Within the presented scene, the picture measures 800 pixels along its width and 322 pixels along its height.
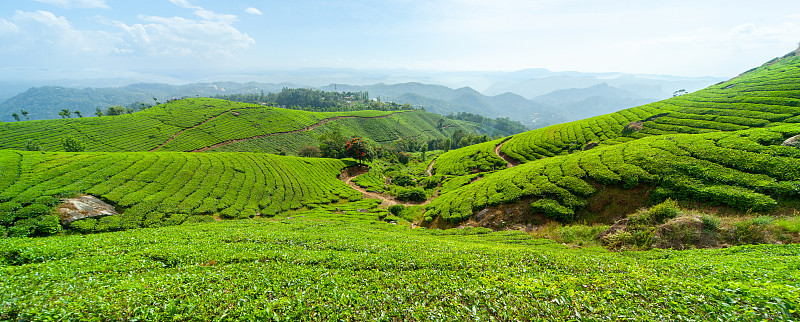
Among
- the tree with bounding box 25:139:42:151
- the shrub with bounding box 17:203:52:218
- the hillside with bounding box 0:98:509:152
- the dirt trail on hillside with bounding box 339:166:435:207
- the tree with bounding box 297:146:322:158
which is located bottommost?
the dirt trail on hillside with bounding box 339:166:435:207

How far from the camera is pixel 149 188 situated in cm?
2631

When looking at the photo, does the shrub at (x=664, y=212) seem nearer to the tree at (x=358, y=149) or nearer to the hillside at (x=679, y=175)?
the hillside at (x=679, y=175)

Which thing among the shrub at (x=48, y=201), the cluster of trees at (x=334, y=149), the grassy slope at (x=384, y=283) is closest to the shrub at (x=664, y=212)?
the grassy slope at (x=384, y=283)

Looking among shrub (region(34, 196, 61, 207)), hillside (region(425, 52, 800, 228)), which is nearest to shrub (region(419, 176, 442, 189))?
hillside (region(425, 52, 800, 228))

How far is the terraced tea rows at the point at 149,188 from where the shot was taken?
19219 mm

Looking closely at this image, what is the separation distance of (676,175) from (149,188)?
48.9 meters

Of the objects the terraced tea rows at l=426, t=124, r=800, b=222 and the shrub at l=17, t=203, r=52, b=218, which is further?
→ the shrub at l=17, t=203, r=52, b=218

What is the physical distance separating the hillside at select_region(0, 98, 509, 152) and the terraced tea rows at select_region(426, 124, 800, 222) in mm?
98816

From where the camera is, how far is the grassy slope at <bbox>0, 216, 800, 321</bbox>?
6.62 meters

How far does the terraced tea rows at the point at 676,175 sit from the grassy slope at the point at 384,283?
811cm

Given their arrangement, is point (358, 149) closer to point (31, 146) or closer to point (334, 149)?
point (334, 149)

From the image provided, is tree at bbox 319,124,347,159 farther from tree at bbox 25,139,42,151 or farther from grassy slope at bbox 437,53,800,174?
tree at bbox 25,139,42,151

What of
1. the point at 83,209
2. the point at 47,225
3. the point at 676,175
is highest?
the point at 676,175

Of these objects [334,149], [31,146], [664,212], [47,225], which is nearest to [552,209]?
[664,212]
